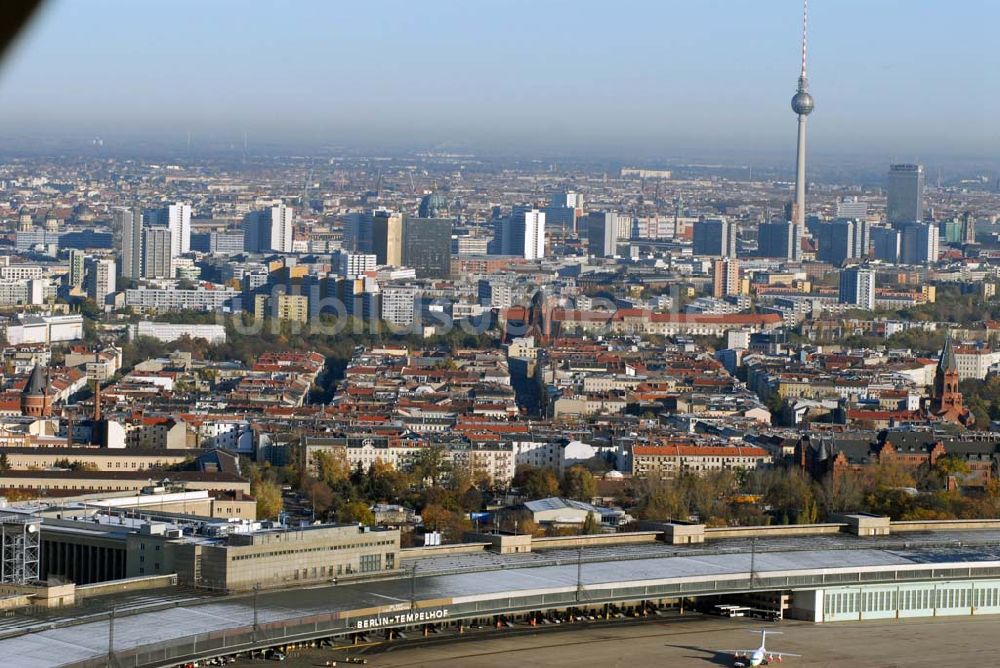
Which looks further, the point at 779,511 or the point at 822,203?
the point at 822,203

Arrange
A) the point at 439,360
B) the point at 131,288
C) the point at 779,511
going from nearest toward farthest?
the point at 779,511, the point at 439,360, the point at 131,288

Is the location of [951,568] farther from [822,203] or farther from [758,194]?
[758,194]

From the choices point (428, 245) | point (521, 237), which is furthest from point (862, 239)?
point (428, 245)

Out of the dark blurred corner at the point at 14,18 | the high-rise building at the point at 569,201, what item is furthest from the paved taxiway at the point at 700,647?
the high-rise building at the point at 569,201

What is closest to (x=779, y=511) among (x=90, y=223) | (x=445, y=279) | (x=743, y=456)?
(x=743, y=456)

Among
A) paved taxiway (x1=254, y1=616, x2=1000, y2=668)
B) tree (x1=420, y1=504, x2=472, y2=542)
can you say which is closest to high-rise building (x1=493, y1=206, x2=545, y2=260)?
tree (x1=420, y1=504, x2=472, y2=542)

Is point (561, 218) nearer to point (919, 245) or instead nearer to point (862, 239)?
point (862, 239)

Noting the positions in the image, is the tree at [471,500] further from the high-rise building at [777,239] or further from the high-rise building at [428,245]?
the high-rise building at [777,239]
